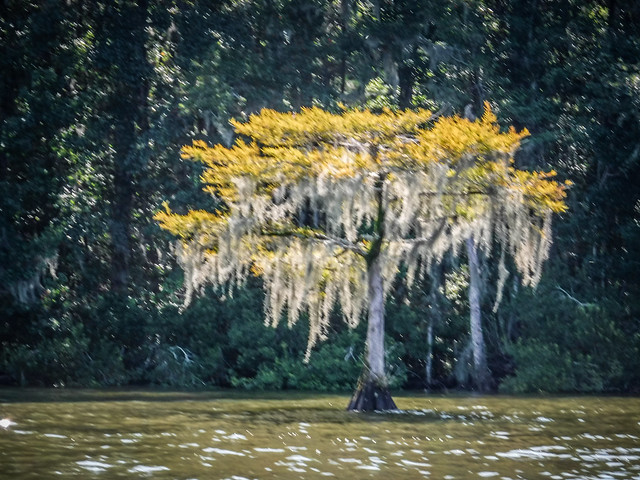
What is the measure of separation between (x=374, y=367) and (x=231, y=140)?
13201 mm

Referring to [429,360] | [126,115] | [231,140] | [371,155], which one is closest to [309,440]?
[371,155]

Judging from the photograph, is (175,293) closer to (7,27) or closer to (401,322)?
(401,322)

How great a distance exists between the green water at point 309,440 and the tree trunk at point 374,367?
535mm

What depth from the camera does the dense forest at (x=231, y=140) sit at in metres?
31.2

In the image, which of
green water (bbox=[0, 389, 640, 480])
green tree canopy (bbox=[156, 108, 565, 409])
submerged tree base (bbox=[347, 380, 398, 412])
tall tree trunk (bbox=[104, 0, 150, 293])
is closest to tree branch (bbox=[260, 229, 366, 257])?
green tree canopy (bbox=[156, 108, 565, 409])

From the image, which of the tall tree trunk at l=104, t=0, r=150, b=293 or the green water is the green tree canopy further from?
the tall tree trunk at l=104, t=0, r=150, b=293

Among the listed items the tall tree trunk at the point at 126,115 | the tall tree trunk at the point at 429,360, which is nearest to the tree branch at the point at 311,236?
the tall tree trunk at the point at 429,360

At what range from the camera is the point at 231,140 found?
33.2 metres

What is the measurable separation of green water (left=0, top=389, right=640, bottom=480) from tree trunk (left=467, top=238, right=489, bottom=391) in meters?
6.36

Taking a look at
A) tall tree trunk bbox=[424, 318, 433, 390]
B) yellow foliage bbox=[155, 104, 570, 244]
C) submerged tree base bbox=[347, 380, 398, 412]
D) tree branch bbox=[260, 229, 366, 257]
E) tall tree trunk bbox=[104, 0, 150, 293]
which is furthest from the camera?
tall tree trunk bbox=[104, 0, 150, 293]

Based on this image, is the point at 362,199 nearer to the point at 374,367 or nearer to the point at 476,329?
the point at 374,367

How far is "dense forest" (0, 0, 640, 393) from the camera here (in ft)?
102

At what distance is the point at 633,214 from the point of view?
32219 millimetres

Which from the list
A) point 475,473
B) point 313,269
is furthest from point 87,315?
point 475,473
